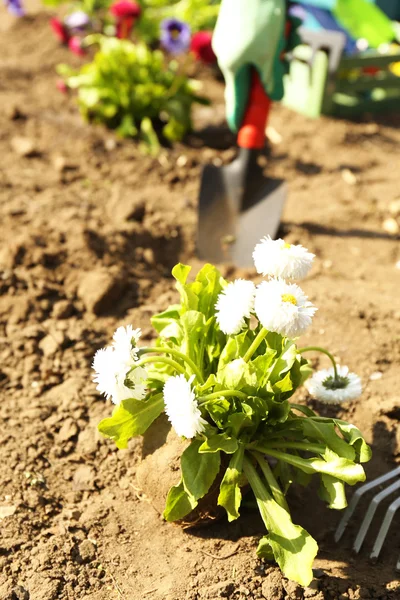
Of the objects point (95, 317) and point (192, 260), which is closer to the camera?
point (95, 317)

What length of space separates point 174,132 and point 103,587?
9.99 ft

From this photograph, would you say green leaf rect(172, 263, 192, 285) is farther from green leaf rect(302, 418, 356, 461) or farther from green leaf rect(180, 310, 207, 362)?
green leaf rect(302, 418, 356, 461)

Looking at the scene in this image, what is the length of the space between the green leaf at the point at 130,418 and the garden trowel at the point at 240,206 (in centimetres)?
150

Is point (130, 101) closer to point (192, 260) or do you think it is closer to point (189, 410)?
point (192, 260)

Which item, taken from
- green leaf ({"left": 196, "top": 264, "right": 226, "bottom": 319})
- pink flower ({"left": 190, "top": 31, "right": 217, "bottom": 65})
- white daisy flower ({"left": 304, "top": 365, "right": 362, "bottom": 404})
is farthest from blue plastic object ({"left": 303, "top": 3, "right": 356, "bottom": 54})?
white daisy flower ({"left": 304, "top": 365, "right": 362, "bottom": 404})

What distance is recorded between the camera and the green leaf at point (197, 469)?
194 cm

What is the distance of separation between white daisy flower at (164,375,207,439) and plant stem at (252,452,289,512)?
0.31 metres

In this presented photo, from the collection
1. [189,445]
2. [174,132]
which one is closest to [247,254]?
[174,132]

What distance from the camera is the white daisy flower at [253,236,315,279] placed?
6.17ft

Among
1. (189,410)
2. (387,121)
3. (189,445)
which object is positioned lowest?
(387,121)

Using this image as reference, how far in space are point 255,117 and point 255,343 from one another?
172 centimetres

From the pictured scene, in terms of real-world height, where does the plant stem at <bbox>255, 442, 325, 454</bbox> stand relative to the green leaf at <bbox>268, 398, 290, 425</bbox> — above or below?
below

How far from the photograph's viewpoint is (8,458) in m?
2.40

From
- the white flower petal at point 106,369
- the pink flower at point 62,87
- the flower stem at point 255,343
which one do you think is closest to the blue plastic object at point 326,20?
the pink flower at point 62,87
